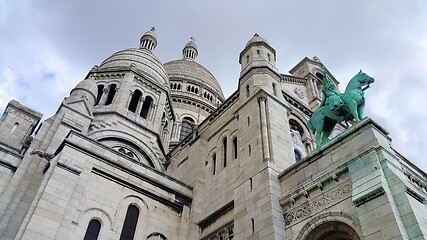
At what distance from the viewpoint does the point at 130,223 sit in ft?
55.5

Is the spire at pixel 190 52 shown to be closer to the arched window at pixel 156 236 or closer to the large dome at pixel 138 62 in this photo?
the large dome at pixel 138 62

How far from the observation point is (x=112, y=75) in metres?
29.1

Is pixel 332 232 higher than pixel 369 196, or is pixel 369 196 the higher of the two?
pixel 369 196

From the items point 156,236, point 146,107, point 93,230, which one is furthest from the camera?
point 146,107

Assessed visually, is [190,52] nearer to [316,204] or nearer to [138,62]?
[138,62]

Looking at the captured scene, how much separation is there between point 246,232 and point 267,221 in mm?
1276

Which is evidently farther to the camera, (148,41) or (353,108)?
(148,41)

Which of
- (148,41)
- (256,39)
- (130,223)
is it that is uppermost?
(148,41)

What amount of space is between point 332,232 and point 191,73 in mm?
39697

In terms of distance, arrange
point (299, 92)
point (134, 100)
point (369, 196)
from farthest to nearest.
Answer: point (134, 100) < point (299, 92) < point (369, 196)

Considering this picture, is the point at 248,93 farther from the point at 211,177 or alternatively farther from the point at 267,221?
the point at 267,221

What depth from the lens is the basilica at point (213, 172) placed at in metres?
12.0

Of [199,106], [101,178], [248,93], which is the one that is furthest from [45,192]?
[199,106]

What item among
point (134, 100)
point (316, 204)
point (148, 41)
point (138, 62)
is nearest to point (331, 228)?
point (316, 204)
